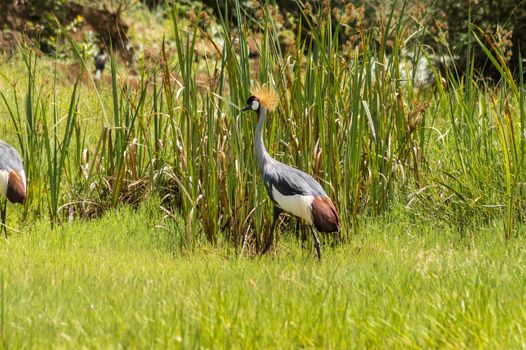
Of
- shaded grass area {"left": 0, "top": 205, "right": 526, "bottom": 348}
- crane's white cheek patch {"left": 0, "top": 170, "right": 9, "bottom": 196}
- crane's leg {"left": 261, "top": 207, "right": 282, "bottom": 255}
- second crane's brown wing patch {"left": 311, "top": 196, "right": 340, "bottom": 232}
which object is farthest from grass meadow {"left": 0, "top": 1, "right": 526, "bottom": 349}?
crane's white cheek patch {"left": 0, "top": 170, "right": 9, "bottom": 196}

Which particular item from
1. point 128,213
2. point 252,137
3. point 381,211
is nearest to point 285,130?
point 252,137

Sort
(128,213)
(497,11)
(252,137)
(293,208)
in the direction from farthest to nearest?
(497,11) < (128,213) < (252,137) < (293,208)

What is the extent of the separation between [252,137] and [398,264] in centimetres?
163

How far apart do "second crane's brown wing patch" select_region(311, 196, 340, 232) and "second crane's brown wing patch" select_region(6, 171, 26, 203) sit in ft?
7.38

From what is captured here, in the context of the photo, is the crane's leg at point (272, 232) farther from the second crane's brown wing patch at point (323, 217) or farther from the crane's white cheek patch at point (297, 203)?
the second crane's brown wing patch at point (323, 217)

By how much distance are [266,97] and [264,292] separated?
1.79m

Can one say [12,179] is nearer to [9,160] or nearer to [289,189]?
[9,160]

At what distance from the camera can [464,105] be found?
21.5 ft

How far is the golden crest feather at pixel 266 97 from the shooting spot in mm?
5883

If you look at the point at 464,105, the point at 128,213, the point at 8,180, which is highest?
the point at 464,105

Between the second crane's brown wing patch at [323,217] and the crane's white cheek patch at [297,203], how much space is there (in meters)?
0.04

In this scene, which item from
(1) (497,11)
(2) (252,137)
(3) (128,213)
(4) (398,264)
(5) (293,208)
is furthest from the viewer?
(1) (497,11)

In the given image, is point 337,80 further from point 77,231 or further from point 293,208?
point 77,231

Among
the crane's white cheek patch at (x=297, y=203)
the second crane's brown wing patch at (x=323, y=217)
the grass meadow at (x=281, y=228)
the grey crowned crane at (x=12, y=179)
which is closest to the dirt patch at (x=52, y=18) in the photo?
the grass meadow at (x=281, y=228)
